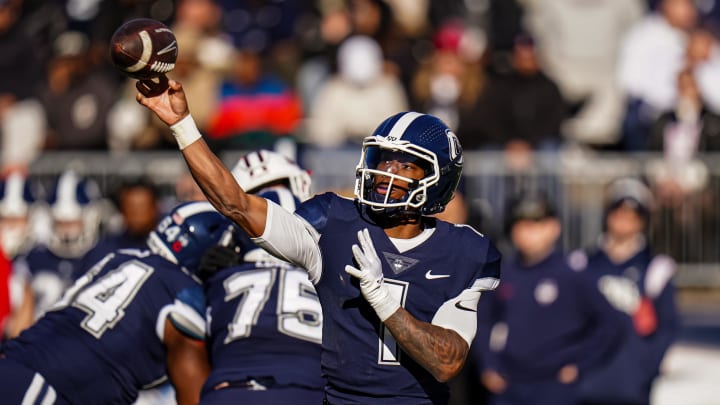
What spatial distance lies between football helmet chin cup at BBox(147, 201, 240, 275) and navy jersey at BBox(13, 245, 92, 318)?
3451 mm

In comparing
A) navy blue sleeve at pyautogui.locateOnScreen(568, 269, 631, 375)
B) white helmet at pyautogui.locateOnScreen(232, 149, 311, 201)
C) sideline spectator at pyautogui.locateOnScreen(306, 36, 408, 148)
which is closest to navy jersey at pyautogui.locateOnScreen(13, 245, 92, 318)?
white helmet at pyautogui.locateOnScreen(232, 149, 311, 201)

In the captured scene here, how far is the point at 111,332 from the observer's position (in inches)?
254

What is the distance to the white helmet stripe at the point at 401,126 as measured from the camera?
5.30 metres

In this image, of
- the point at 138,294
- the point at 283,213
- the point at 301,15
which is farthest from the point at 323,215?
the point at 301,15

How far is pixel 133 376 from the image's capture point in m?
6.54

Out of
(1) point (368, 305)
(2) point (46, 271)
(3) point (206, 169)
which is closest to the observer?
(3) point (206, 169)

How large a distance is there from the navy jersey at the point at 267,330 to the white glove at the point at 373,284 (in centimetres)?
106

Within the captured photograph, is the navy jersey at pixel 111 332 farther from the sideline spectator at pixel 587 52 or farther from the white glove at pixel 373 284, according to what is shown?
the sideline spectator at pixel 587 52

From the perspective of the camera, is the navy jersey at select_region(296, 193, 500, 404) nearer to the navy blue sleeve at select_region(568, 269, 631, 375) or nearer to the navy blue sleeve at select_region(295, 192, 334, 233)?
the navy blue sleeve at select_region(295, 192, 334, 233)

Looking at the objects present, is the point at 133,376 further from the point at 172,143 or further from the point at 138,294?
the point at 172,143

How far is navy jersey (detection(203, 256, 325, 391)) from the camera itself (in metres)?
5.94

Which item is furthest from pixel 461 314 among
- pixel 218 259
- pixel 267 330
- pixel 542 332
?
pixel 542 332

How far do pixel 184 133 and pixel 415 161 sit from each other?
92 cm

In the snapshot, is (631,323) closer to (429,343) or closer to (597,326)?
(597,326)
